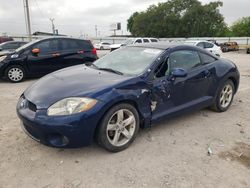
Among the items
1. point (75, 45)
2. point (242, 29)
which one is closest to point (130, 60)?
point (75, 45)

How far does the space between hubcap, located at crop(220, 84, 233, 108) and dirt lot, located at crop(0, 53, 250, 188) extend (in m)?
0.79

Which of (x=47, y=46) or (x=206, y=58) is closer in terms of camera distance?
(x=206, y=58)

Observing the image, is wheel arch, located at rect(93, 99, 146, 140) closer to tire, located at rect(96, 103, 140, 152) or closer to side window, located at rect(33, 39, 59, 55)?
tire, located at rect(96, 103, 140, 152)

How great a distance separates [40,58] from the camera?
317 inches

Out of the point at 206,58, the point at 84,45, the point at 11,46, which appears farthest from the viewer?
the point at 11,46

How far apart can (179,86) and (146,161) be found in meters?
1.38

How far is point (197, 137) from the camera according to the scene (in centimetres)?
389

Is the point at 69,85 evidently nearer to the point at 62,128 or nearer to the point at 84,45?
the point at 62,128

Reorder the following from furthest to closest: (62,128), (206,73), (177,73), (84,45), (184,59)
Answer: (84,45) → (206,73) → (184,59) → (177,73) → (62,128)

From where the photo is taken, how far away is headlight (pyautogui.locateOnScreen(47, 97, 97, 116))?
296 centimetres

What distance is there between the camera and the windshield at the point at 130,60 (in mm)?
3803

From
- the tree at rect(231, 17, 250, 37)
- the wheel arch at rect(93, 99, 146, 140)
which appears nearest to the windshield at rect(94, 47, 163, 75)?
the wheel arch at rect(93, 99, 146, 140)

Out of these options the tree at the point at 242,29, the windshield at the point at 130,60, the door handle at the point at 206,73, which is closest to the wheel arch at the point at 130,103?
the windshield at the point at 130,60

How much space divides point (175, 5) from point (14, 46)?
49734 millimetres
